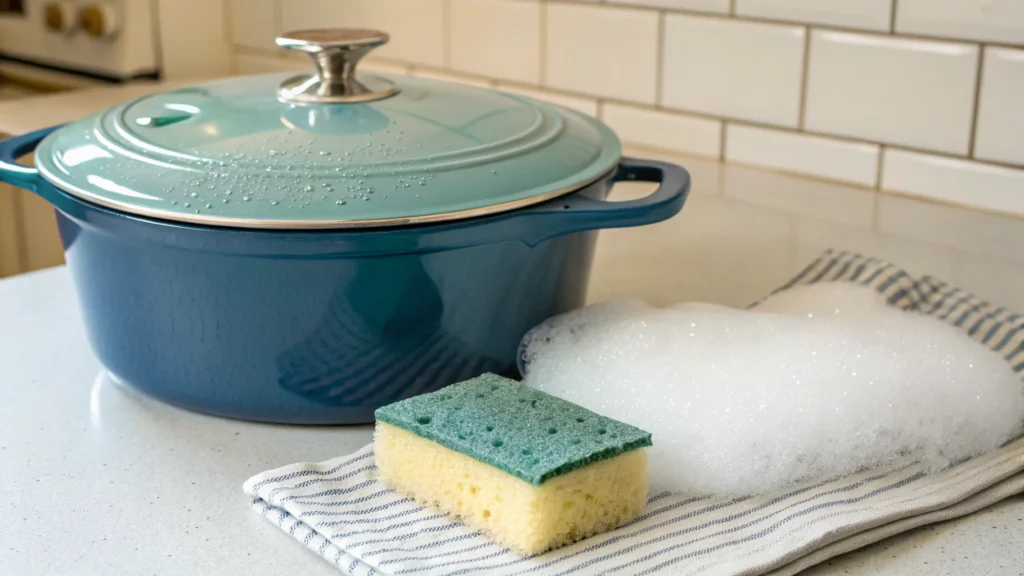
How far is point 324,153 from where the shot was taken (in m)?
0.66

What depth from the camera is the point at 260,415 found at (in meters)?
0.69

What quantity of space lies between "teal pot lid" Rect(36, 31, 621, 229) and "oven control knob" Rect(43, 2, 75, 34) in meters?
0.90

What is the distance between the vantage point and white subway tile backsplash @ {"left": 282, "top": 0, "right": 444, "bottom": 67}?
1.40 metres

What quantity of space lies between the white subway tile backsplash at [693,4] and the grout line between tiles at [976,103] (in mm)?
264

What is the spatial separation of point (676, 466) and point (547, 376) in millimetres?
112

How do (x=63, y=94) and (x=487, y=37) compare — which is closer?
(x=487, y=37)

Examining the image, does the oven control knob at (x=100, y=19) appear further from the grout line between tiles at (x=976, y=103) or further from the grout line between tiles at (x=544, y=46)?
the grout line between tiles at (x=976, y=103)

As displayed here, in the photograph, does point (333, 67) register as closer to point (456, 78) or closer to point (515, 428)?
point (515, 428)

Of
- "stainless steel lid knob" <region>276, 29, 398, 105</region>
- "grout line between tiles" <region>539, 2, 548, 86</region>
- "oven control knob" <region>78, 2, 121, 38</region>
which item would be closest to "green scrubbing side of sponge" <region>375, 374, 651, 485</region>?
"stainless steel lid knob" <region>276, 29, 398, 105</region>

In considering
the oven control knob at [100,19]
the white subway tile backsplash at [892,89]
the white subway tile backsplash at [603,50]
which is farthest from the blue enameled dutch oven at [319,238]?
the oven control knob at [100,19]

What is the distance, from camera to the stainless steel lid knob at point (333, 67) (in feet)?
2.42

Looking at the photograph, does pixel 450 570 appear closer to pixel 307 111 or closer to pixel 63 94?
pixel 307 111

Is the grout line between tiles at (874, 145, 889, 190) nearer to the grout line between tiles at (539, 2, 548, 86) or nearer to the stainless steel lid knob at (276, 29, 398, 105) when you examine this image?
the grout line between tiles at (539, 2, 548, 86)

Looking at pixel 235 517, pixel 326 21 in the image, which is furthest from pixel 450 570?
pixel 326 21
